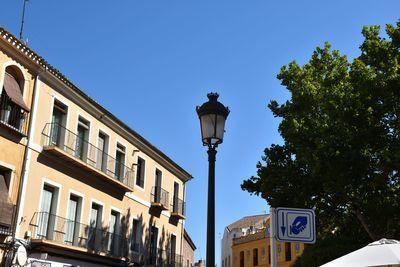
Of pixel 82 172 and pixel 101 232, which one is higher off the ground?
pixel 82 172

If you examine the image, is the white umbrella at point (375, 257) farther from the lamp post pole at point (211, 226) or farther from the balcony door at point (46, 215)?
the balcony door at point (46, 215)

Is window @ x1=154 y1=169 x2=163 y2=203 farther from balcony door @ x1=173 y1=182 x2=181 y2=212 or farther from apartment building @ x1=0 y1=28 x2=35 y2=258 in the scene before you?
apartment building @ x1=0 y1=28 x2=35 y2=258

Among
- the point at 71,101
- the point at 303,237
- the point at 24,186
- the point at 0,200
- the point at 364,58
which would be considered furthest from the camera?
the point at 71,101

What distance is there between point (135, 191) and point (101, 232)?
4.20m

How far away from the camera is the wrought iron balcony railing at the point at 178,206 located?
108ft

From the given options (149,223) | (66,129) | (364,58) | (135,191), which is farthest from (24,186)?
(364,58)

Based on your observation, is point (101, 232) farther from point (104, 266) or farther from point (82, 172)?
point (82, 172)

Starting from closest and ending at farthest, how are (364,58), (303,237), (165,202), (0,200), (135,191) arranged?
1. (303,237)
2. (0,200)
3. (364,58)
4. (135,191)
5. (165,202)

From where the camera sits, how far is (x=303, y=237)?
5789mm

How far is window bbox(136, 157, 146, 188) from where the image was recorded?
94.7ft

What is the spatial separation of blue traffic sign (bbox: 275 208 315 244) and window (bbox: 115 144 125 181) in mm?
20930

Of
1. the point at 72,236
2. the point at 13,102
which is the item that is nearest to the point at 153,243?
the point at 72,236

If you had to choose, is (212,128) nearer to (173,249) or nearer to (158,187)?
(158,187)

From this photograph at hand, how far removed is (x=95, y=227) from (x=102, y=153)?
3.25m
